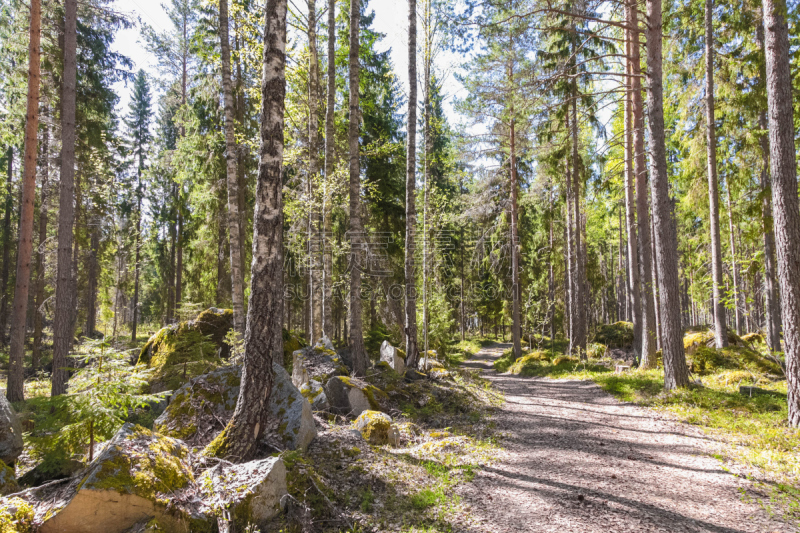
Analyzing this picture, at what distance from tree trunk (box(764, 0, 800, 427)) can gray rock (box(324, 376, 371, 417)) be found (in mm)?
7280

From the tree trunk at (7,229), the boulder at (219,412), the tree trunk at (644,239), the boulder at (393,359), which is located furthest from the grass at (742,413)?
the tree trunk at (7,229)

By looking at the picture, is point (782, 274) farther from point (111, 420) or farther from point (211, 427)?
point (111, 420)

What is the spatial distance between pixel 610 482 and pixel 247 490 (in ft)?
14.0

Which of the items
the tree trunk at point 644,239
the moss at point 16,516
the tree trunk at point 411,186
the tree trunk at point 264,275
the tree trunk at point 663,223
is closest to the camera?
the moss at point 16,516

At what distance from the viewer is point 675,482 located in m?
4.91

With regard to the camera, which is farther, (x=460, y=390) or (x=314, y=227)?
(x=314, y=227)

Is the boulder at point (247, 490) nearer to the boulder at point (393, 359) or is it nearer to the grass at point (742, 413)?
the grass at point (742, 413)

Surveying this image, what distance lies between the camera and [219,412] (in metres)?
5.61

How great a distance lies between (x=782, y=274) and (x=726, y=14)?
33.8 ft

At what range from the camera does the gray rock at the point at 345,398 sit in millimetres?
8023

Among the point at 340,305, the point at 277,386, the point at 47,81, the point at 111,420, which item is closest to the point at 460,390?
the point at 277,386

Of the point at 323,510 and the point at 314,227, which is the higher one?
the point at 314,227

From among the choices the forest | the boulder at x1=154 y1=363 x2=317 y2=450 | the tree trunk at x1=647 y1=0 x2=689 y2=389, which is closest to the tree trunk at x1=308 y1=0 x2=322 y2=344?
the forest

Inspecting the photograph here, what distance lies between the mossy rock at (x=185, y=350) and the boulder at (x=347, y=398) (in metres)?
2.72
